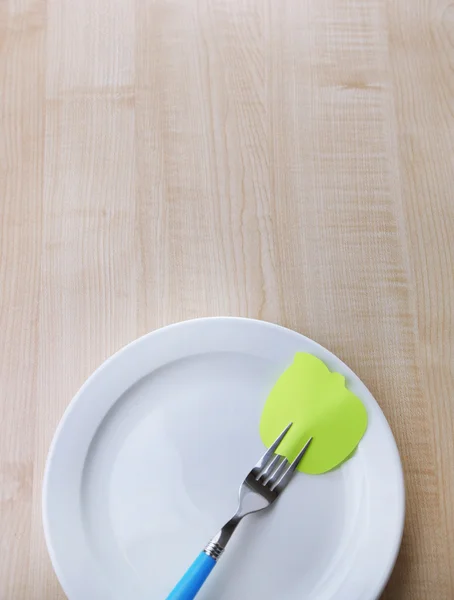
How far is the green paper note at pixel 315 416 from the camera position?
2.07 feet

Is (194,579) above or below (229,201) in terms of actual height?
below

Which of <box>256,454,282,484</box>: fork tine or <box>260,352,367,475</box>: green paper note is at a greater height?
<box>260,352,367,475</box>: green paper note

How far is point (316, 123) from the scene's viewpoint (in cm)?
75

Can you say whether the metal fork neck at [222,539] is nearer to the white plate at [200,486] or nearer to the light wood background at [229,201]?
the white plate at [200,486]

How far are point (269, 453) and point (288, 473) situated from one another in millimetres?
28

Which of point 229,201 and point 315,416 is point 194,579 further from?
point 229,201

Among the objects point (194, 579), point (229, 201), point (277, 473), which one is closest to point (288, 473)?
point (277, 473)

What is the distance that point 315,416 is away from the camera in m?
0.64

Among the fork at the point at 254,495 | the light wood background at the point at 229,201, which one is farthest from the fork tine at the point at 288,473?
Answer: the light wood background at the point at 229,201

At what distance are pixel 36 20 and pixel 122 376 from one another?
0.48 metres

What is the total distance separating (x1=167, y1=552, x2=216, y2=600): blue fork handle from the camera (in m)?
0.58

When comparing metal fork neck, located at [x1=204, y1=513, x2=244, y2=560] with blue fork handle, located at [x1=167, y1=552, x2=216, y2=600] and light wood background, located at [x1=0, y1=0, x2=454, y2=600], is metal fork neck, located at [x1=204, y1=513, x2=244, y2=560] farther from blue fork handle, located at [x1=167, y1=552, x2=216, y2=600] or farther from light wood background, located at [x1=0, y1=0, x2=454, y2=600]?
light wood background, located at [x1=0, y1=0, x2=454, y2=600]

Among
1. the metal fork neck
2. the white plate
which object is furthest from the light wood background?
the metal fork neck

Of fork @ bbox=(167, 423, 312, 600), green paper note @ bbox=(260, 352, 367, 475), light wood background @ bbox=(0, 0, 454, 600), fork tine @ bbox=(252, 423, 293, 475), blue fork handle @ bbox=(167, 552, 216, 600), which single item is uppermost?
light wood background @ bbox=(0, 0, 454, 600)
